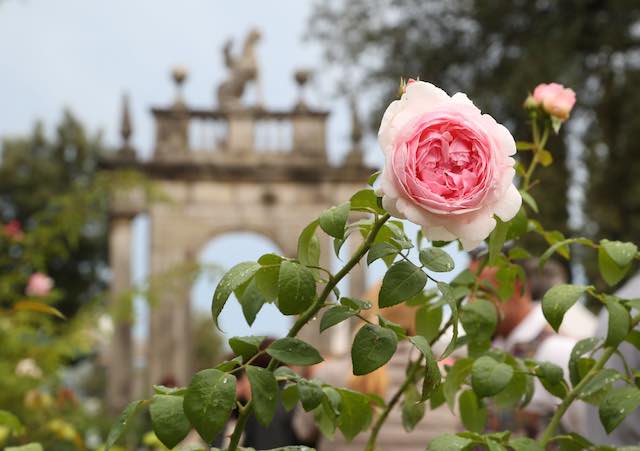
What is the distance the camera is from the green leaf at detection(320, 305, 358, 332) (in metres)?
1.17

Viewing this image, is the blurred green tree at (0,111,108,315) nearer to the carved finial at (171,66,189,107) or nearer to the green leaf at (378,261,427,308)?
the carved finial at (171,66,189,107)

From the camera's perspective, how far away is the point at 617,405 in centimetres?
135

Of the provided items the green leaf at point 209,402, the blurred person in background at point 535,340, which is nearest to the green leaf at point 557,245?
the green leaf at point 209,402

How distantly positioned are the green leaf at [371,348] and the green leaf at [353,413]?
33 centimetres

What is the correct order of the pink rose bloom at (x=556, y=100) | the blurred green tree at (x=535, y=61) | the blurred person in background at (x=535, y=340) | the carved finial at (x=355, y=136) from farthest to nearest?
the carved finial at (x=355, y=136), the blurred green tree at (x=535, y=61), the blurred person in background at (x=535, y=340), the pink rose bloom at (x=556, y=100)

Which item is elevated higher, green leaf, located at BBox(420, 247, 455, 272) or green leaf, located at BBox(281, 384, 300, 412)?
green leaf, located at BBox(420, 247, 455, 272)

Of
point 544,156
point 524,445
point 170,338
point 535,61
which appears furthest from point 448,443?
point 170,338

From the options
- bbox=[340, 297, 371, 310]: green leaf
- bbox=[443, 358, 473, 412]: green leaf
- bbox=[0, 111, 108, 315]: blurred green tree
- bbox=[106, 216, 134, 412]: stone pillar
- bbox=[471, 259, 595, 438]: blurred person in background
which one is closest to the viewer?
bbox=[340, 297, 371, 310]: green leaf

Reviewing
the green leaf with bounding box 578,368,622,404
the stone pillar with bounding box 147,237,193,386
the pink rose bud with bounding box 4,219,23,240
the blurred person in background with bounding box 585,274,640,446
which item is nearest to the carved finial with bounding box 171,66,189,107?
the stone pillar with bounding box 147,237,193,386

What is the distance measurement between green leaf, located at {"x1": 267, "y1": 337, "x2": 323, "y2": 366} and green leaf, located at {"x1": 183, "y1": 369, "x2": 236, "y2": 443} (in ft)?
0.20

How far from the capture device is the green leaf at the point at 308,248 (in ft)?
3.98

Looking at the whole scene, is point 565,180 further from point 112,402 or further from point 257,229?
point 112,402

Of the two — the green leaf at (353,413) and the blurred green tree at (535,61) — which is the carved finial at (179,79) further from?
the green leaf at (353,413)

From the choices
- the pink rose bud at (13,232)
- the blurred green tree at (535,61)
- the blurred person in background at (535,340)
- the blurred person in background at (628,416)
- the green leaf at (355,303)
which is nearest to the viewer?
the green leaf at (355,303)
